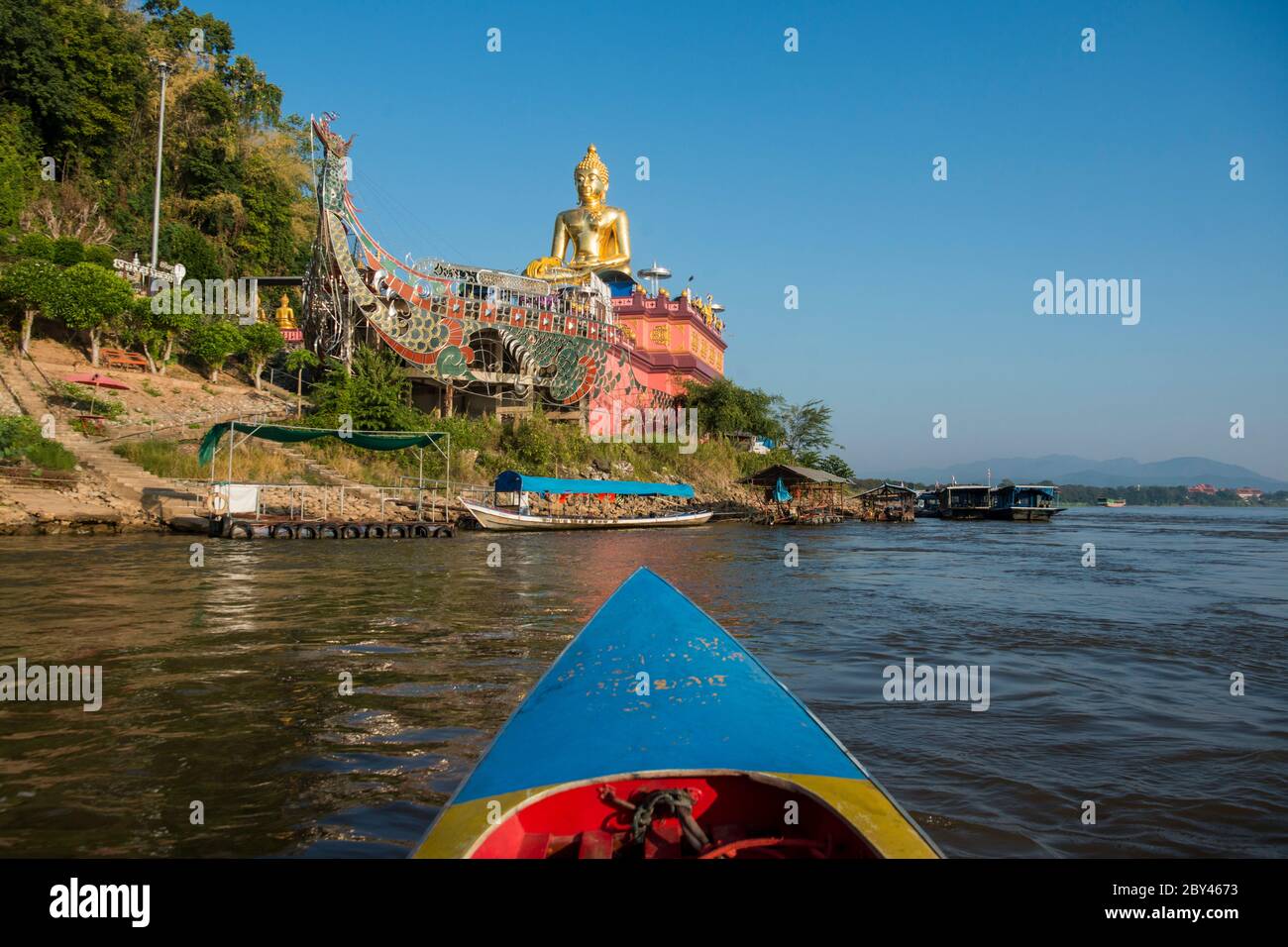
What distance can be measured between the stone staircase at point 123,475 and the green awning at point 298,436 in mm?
1038

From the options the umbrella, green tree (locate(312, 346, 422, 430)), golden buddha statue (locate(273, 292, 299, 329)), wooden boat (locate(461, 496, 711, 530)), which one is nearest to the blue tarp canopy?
wooden boat (locate(461, 496, 711, 530))

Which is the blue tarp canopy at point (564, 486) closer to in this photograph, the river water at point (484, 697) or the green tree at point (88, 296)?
the river water at point (484, 697)

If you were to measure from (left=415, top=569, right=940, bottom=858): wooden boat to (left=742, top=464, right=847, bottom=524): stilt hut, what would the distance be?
28.7 meters

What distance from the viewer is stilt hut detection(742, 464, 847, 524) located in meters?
32.2

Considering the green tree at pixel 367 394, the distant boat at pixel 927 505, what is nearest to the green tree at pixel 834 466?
the distant boat at pixel 927 505

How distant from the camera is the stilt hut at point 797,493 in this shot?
32188mm

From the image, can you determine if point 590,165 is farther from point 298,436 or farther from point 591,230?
point 298,436

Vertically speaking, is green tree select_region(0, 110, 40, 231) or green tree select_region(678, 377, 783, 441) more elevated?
green tree select_region(0, 110, 40, 231)

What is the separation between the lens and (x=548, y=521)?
77.2ft

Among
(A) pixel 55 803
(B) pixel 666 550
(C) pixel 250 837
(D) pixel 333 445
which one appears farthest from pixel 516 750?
(D) pixel 333 445

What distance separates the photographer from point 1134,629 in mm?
9094

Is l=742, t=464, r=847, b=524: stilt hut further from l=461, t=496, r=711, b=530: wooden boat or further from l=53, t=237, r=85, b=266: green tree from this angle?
l=53, t=237, r=85, b=266: green tree

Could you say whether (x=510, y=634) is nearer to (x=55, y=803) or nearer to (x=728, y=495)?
(x=55, y=803)

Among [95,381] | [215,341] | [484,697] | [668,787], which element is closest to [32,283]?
[95,381]
